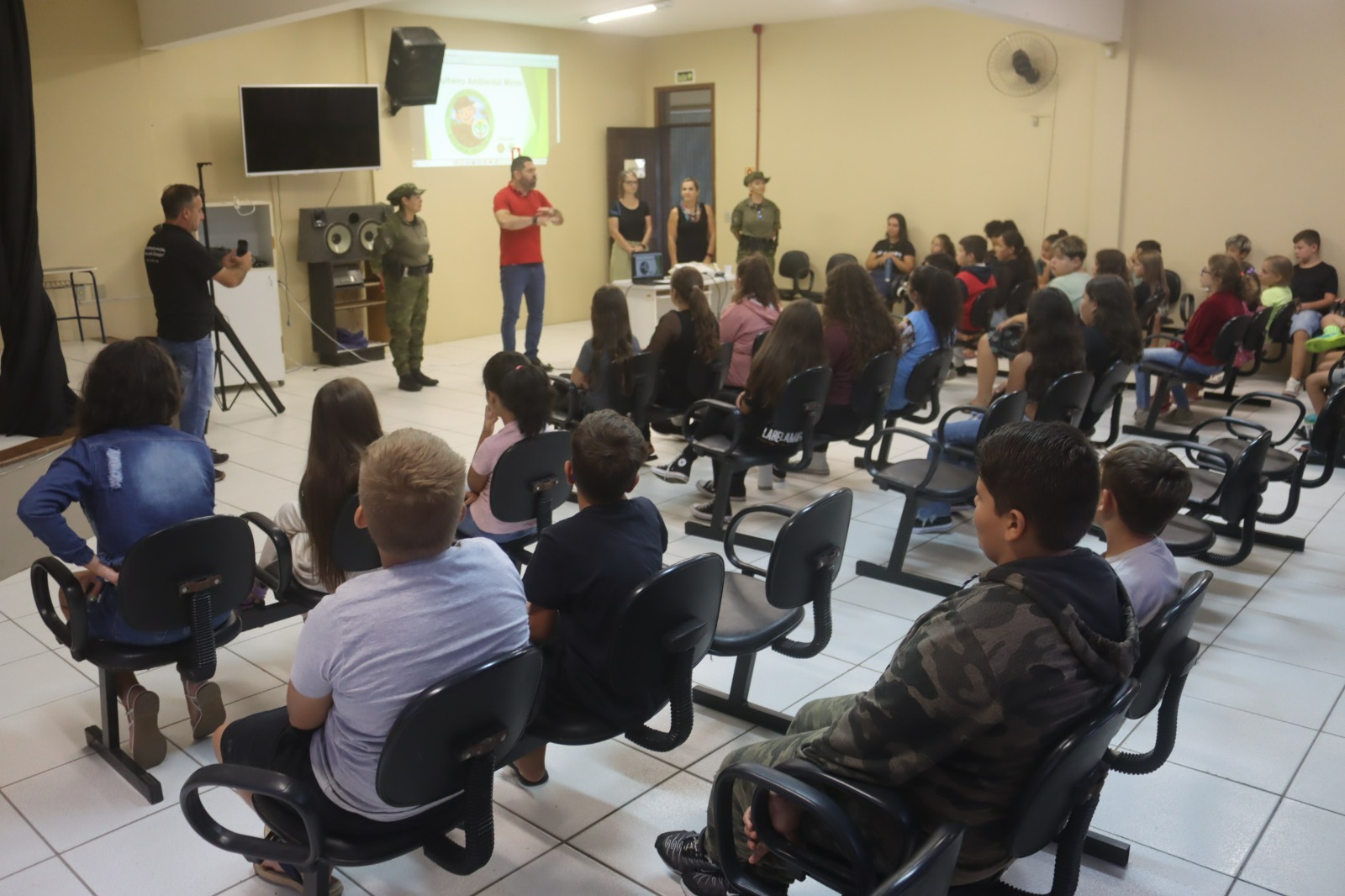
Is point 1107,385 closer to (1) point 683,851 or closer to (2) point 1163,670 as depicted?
(2) point 1163,670

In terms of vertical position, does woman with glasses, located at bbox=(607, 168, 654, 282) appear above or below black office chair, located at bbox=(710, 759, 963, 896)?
above

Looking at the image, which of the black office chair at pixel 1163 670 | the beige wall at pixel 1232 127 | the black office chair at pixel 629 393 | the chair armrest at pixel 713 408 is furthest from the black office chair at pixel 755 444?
the beige wall at pixel 1232 127

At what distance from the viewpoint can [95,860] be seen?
2.45 m

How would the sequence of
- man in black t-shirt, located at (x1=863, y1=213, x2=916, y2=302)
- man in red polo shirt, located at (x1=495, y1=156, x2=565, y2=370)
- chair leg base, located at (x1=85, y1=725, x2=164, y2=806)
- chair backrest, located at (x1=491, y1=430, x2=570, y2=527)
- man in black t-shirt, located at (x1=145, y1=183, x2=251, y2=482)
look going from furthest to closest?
man in black t-shirt, located at (x1=863, y1=213, x2=916, y2=302), man in red polo shirt, located at (x1=495, y1=156, x2=565, y2=370), man in black t-shirt, located at (x1=145, y1=183, x2=251, y2=482), chair backrest, located at (x1=491, y1=430, x2=570, y2=527), chair leg base, located at (x1=85, y1=725, x2=164, y2=806)

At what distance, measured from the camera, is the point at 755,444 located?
451 cm

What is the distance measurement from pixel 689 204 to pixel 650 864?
775 cm

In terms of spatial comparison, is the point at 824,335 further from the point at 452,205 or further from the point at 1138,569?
the point at 452,205

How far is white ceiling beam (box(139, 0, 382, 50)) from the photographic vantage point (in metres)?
5.89

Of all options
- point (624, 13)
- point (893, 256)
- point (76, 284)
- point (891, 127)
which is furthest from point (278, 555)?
point (891, 127)

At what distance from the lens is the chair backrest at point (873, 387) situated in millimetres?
4629

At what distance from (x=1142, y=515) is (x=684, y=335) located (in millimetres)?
2863

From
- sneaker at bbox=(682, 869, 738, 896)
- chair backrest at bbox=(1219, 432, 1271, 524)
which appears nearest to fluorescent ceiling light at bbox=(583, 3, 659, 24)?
chair backrest at bbox=(1219, 432, 1271, 524)

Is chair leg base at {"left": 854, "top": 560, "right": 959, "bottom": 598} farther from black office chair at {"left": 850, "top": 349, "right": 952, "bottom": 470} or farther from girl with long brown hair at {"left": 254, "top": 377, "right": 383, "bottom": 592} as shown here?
girl with long brown hair at {"left": 254, "top": 377, "right": 383, "bottom": 592}

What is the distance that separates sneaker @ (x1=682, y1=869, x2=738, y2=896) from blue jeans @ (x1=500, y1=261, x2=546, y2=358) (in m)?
6.00
